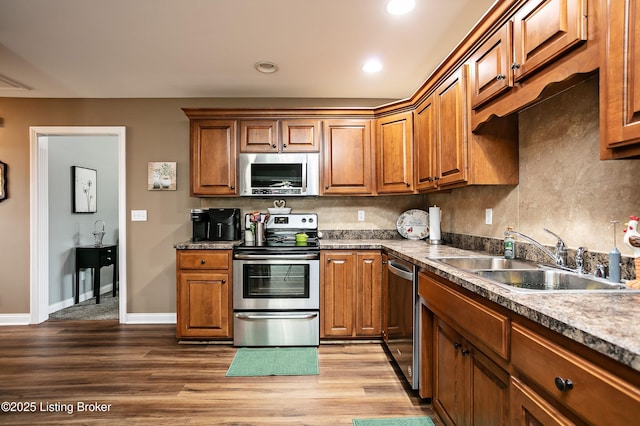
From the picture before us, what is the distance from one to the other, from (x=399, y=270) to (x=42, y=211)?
390 centimetres

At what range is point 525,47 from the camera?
1.55 meters

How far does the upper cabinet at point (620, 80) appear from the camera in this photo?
40.1 inches

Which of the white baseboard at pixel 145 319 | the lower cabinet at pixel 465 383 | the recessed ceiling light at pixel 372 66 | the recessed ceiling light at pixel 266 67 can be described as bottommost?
the white baseboard at pixel 145 319

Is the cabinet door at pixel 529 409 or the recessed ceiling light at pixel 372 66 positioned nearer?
Result: the cabinet door at pixel 529 409

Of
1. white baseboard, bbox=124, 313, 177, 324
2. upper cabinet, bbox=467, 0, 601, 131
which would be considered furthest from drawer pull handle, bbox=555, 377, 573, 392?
white baseboard, bbox=124, 313, 177, 324

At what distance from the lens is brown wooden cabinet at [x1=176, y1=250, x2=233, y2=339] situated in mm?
3080

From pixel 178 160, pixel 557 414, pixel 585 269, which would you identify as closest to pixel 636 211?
pixel 585 269

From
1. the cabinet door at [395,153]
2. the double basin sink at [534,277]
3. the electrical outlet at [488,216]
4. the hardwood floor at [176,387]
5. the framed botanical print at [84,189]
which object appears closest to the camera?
the double basin sink at [534,277]

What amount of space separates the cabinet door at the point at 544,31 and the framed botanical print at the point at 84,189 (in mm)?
5197

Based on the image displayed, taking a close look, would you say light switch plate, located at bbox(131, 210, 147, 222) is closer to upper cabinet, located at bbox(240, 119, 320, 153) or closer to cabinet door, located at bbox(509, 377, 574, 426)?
upper cabinet, located at bbox(240, 119, 320, 153)

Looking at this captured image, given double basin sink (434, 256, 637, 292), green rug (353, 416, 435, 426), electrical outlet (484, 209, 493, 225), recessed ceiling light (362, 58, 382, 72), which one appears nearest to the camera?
double basin sink (434, 256, 637, 292)

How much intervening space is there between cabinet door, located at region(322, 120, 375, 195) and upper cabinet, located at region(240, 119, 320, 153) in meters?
0.13

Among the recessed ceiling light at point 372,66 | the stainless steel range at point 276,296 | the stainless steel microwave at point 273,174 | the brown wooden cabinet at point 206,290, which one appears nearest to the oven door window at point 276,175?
the stainless steel microwave at point 273,174

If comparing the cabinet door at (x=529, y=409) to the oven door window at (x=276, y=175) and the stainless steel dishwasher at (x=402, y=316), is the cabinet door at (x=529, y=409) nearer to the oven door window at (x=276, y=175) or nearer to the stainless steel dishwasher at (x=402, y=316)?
the stainless steel dishwasher at (x=402, y=316)
